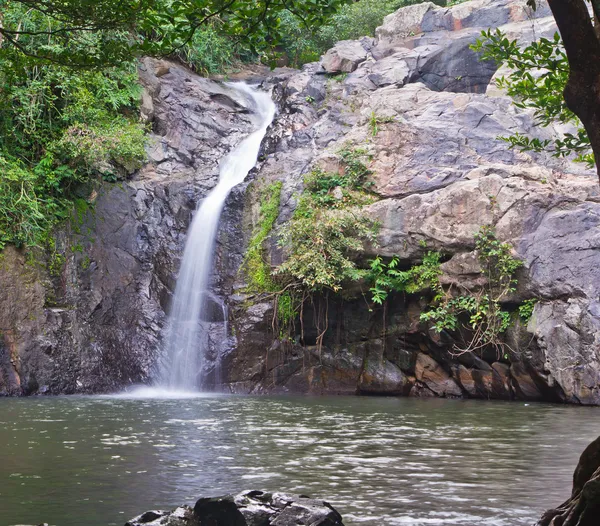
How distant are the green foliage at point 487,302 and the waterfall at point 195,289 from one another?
5664 mm

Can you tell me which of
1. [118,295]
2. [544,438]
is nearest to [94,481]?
[544,438]

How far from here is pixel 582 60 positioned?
161 inches

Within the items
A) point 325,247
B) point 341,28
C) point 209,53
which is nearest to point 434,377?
point 325,247

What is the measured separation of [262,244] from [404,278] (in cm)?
414

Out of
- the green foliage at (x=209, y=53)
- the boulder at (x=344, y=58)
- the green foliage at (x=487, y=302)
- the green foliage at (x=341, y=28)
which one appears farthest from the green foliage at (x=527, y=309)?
the green foliage at (x=341, y=28)

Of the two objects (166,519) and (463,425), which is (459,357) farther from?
(166,519)

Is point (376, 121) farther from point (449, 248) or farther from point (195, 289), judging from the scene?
point (195, 289)

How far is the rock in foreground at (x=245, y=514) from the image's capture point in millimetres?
→ 4609

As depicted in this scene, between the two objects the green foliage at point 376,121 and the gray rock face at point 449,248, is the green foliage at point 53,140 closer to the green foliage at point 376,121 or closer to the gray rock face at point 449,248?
Result: the gray rock face at point 449,248

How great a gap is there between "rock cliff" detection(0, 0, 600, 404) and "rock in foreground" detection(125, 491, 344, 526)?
10522 millimetres

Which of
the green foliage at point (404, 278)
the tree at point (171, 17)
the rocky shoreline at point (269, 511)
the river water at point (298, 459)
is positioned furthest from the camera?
the green foliage at point (404, 278)

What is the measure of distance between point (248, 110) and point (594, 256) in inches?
559

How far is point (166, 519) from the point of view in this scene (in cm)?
457

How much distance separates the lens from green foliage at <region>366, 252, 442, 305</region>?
51.2 ft
